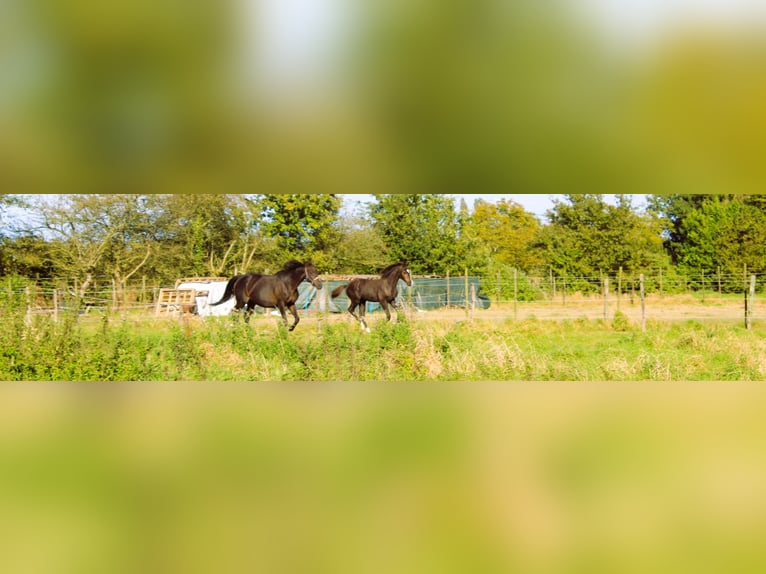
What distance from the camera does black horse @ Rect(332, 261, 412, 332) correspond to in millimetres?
6355

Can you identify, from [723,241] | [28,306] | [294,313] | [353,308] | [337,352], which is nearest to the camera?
[337,352]

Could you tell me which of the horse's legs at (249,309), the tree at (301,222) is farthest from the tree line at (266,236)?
the horse's legs at (249,309)

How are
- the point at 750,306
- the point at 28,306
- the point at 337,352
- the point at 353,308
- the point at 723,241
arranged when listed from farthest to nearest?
the point at 723,241, the point at 750,306, the point at 353,308, the point at 28,306, the point at 337,352

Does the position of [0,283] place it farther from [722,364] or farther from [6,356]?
[722,364]

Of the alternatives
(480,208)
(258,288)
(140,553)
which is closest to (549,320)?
(480,208)

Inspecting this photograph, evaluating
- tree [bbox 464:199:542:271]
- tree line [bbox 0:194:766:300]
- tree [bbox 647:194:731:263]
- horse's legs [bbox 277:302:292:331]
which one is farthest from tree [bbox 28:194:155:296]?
tree [bbox 647:194:731:263]

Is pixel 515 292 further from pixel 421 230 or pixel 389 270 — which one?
pixel 389 270

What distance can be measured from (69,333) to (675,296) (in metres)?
6.39

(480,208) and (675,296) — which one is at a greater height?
(480,208)

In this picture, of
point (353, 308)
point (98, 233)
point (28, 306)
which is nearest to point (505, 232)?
point (353, 308)

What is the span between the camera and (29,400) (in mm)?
3518

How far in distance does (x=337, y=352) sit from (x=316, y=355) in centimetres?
18

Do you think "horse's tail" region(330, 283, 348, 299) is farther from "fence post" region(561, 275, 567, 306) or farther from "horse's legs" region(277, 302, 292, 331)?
"fence post" region(561, 275, 567, 306)

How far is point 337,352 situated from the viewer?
5.40 meters
